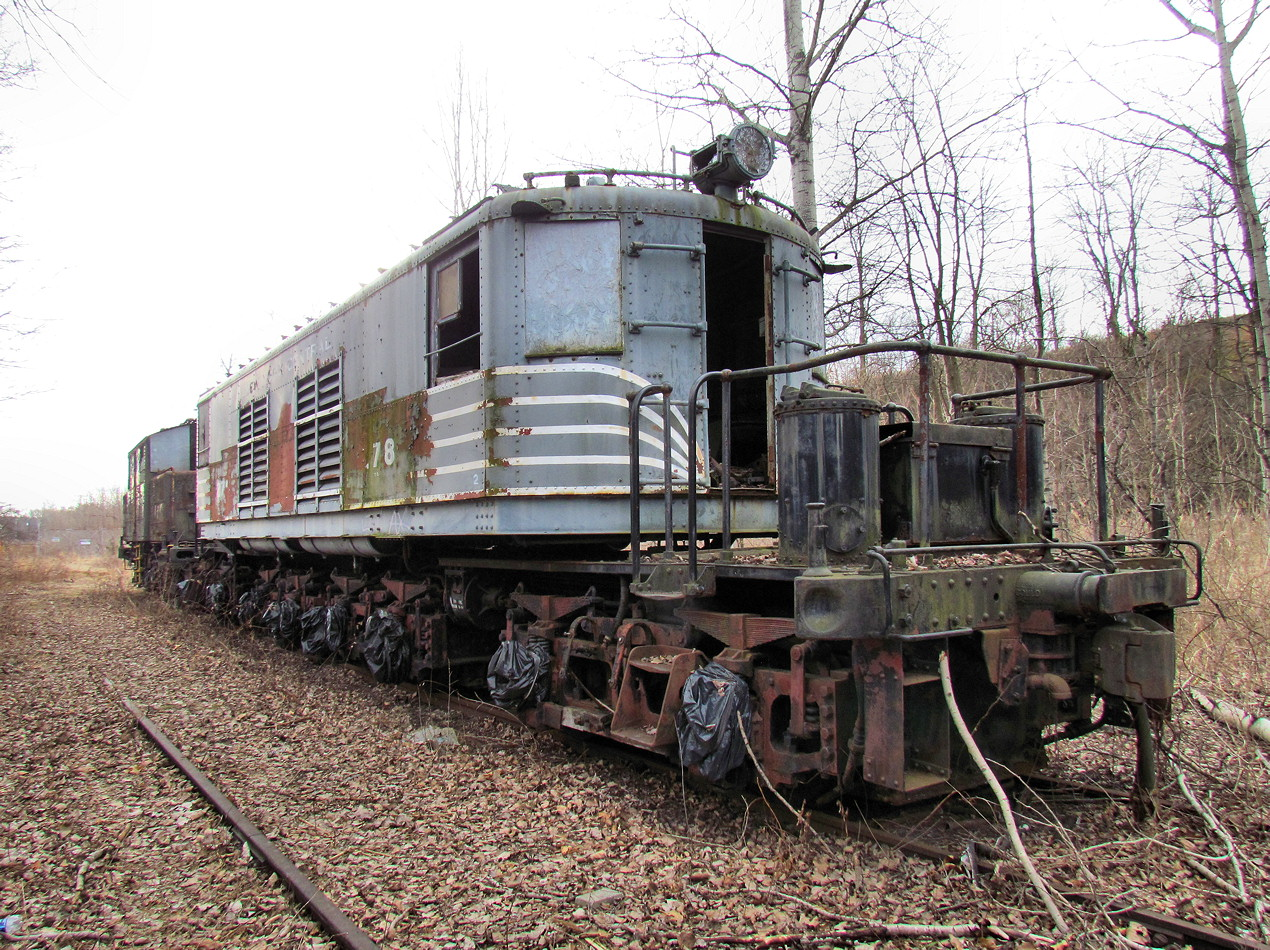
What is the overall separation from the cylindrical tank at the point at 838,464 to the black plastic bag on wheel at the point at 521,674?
2.17 meters

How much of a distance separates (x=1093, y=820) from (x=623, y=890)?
2.38 metres

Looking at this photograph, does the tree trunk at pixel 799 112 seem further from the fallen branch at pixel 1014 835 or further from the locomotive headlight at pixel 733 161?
the fallen branch at pixel 1014 835

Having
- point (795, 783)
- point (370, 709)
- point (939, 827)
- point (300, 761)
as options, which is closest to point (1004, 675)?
point (939, 827)

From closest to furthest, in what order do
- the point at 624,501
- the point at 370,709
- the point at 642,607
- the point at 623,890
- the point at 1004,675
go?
1. the point at 623,890
2. the point at 1004,675
3. the point at 642,607
4. the point at 624,501
5. the point at 370,709

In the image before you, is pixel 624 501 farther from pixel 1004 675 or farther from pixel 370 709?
pixel 370 709

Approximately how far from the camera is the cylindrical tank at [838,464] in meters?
4.24

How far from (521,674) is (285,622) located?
5936 millimetres

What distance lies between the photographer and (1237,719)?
5465mm

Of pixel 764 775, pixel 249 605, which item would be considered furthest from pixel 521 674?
pixel 249 605

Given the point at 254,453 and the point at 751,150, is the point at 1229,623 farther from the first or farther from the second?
the point at 254,453

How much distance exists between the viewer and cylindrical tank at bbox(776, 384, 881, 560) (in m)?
4.24

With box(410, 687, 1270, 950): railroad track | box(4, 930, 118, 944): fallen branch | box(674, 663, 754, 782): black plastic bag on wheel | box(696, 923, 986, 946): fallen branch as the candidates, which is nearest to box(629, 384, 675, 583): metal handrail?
box(674, 663, 754, 782): black plastic bag on wheel

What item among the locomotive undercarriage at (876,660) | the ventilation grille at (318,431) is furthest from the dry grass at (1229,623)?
the ventilation grille at (318,431)

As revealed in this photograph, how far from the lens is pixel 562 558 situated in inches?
253
